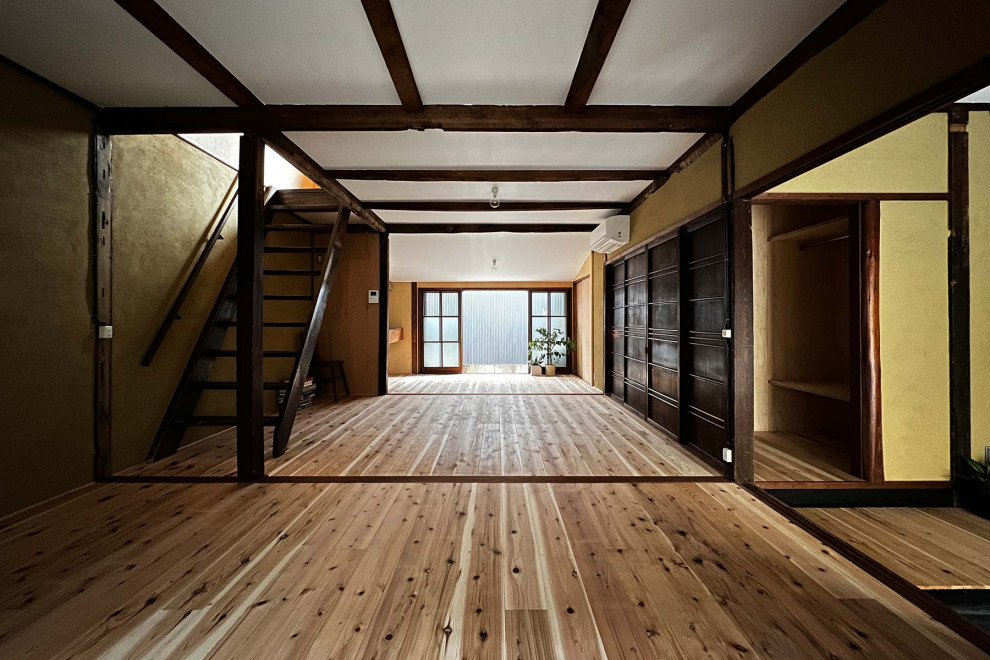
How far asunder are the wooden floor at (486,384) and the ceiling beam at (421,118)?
4172 millimetres

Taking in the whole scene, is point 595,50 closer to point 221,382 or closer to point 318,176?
point 318,176

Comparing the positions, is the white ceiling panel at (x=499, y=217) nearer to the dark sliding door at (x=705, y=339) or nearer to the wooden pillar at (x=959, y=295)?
the dark sliding door at (x=705, y=339)

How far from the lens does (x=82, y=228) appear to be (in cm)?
262

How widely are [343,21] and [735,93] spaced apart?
224cm

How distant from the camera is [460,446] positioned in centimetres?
347

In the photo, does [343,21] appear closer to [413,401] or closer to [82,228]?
[82,228]

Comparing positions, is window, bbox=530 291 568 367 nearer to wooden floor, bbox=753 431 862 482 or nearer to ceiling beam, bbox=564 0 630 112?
wooden floor, bbox=753 431 862 482

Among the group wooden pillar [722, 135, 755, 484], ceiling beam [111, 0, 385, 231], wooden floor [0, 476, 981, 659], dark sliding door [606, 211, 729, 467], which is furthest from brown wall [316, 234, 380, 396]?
wooden pillar [722, 135, 755, 484]

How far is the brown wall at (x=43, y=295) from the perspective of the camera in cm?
222

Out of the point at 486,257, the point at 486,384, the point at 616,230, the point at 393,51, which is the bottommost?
the point at 486,384

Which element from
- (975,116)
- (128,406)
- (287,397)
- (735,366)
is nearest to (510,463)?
(735,366)

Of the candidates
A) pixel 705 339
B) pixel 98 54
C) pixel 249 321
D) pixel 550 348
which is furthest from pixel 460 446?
pixel 550 348

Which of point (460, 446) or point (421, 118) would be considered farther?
point (460, 446)

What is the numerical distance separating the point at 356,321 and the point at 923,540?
19.3 feet
